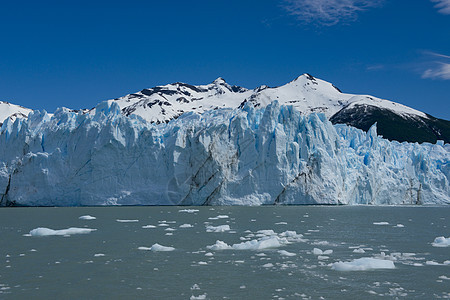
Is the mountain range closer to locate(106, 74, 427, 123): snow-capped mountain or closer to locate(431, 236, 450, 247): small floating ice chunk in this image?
locate(106, 74, 427, 123): snow-capped mountain

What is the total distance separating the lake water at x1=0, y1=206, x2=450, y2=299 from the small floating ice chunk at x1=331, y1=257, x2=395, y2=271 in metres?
0.02

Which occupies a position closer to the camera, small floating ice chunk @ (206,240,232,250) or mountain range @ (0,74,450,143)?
small floating ice chunk @ (206,240,232,250)

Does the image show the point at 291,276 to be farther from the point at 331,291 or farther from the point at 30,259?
the point at 30,259

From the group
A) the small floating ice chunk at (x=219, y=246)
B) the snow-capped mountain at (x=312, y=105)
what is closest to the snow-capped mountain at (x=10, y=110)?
the snow-capped mountain at (x=312, y=105)

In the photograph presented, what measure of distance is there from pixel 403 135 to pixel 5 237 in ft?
271

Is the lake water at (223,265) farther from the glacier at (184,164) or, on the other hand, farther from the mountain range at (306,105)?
the mountain range at (306,105)

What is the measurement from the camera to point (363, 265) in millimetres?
11109

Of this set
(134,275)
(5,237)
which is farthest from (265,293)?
(5,237)

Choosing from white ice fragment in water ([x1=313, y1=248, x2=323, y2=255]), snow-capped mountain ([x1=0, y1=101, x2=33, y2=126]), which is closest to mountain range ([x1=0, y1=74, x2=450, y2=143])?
snow-capped mountain ([x1=0, y1=101, x2=33, y2=126])

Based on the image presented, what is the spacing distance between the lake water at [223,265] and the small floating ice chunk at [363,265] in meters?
0.02

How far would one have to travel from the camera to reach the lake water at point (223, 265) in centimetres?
899

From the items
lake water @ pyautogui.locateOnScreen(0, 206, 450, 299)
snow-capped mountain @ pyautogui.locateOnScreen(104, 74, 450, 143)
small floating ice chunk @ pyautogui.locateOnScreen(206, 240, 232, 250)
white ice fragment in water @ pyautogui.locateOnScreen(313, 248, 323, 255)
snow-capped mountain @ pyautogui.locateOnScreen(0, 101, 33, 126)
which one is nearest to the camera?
lake water @ pyautogui.locateOnScreen(0, 206, 450, 299)

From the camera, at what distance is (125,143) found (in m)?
36.8

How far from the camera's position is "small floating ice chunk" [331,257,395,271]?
35.9ft
